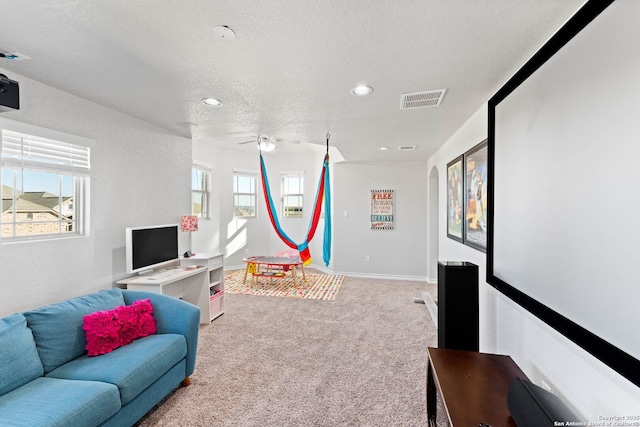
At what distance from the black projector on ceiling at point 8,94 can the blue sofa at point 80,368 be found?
129cm

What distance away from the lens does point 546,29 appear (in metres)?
1.42

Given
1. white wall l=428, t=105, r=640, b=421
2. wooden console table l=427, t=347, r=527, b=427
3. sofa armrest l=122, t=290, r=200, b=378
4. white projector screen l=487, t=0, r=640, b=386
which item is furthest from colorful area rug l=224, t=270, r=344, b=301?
white projector screen l=487, t=0, r=640, b=386

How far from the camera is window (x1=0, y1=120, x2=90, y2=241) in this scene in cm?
199

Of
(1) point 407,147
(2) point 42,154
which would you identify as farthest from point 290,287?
(2) point 42,154

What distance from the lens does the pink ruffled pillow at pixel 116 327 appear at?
6.34ft

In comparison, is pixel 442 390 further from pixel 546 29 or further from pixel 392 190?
pixel 392 190

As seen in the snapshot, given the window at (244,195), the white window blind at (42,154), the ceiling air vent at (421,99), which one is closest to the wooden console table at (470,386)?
the ceiling air vent at (421,99)

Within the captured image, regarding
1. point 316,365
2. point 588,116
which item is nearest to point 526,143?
point 588,116

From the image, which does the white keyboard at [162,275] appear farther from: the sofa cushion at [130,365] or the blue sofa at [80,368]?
the sofa cushion at [130,365]

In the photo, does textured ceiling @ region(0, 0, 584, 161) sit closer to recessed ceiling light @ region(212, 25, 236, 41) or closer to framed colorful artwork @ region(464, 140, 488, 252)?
recessed ceiling light @ region(212, 25, 236, 41)

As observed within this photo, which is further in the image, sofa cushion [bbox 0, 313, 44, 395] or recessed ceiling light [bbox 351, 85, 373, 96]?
recessed ceiling light [bbox 351, 85, 373, 96]

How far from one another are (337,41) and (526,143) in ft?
4.03

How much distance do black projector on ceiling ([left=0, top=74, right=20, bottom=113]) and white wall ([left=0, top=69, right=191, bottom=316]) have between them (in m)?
0.27

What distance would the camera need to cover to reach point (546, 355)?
4.86 ft
